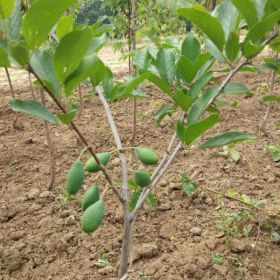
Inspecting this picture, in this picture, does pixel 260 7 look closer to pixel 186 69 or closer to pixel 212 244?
pixel 186 69

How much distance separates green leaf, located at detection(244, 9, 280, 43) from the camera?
0.69 m

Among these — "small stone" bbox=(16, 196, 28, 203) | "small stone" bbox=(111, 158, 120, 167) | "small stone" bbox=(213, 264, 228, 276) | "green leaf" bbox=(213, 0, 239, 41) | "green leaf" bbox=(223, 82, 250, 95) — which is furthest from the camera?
"small stone" bbox=(111, 158, 120, 167)

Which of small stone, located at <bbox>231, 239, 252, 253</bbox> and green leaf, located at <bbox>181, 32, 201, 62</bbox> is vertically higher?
green leaf, located at <bbox>181, 32, 201, 62</bbox>

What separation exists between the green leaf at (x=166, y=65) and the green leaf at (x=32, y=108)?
357 millimetres

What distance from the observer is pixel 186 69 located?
2.84ft

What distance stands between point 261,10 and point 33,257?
1.15m

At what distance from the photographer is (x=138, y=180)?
2.63 feet

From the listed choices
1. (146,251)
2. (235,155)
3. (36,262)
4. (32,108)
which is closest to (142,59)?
(32,108)

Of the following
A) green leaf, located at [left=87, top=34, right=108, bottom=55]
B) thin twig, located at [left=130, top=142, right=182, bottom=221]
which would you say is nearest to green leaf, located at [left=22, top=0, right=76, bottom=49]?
green leaf, located at [left=87, top=34, right=108, bottom=55]

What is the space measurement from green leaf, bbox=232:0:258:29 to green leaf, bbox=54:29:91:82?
309 millimetres

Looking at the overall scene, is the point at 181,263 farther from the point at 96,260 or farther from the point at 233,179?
the point at 233,179

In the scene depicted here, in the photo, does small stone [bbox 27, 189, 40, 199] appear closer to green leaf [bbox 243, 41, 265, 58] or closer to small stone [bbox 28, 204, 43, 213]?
small stone [bbox 28, 204, 43, 213]

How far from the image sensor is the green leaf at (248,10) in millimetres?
732

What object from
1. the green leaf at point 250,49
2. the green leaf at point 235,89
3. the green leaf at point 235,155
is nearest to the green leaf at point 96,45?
the green leaf at point 250,49
